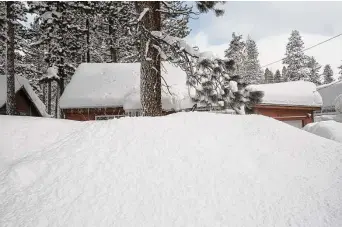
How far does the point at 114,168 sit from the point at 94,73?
15188 mm

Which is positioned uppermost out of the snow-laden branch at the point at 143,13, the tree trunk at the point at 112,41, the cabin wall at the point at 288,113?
the tree trunk at the point at 112,41

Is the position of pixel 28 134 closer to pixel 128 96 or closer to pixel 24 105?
pixel 128 96

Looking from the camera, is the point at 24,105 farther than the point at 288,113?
Yes

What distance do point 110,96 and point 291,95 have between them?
11548 mm

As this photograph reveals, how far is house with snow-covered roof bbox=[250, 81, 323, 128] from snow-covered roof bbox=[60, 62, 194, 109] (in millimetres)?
5588

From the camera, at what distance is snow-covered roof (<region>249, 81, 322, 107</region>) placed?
18.5m

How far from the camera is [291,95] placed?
63.2 feet

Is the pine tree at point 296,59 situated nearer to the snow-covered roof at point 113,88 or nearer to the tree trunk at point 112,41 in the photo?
the tree trunk at point 112,41

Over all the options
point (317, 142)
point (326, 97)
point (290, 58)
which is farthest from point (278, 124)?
point (290, 58)

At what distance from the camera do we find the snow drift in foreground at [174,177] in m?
3.60

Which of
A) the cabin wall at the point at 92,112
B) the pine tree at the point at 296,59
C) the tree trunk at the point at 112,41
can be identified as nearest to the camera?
the cabin wall at the point at 92,112

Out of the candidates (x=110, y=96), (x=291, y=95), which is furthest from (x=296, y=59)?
(x=110, y=96)

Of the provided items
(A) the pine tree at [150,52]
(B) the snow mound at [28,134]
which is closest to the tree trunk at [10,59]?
(B) the snow mound at [28,134]

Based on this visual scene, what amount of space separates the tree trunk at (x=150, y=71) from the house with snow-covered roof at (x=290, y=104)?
12525mm
